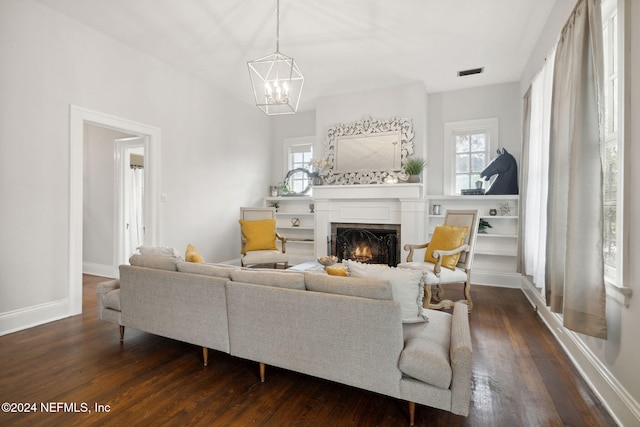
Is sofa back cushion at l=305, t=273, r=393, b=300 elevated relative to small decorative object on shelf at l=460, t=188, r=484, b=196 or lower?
lower

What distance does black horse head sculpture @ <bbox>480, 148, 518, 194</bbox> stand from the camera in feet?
15.6

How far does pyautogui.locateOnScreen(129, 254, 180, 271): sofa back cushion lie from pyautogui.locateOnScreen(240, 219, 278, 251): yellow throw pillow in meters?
2.54

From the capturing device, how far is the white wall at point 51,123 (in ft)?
9.59

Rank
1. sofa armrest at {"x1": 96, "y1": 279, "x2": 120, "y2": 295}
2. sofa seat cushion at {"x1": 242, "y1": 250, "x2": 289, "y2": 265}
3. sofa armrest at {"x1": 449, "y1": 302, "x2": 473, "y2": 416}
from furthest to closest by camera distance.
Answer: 1. sofa seat cushion at {"x1": 242, "y1": 250, "x2": 289, "y2": 265}
2. sofa armrest at {"x1": 96, "y1": 279, "x2": 120, "y2": 295}
3. sofa armrest at {"x1": 449, "y1": 302, "x2": 473, "y2": 416}

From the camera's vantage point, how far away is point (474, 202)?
5051 millimetres

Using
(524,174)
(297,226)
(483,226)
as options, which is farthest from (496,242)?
(297,226)

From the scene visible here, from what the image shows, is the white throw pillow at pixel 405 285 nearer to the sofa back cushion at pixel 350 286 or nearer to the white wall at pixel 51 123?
the sofa back cushion at pixel 350 286

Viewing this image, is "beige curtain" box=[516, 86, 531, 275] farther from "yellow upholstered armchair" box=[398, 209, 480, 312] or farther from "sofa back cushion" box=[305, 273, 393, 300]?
"sofa back cushion" box=[305, 273, 393, 300]

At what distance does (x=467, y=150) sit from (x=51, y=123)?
217 inches

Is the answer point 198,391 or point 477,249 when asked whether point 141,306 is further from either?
point 477,249

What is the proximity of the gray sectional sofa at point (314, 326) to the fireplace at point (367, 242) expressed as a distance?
9.74 feet

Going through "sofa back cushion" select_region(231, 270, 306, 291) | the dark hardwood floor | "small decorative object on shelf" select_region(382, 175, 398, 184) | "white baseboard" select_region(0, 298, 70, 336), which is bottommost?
the dark hardwood floor

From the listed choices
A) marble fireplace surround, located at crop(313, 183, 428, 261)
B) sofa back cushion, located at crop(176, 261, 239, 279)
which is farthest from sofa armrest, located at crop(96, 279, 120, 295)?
marble fireplace surround, located at crop(313, 183, 428, 261)

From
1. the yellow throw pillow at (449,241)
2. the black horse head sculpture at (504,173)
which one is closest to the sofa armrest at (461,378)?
the yellow throw pillow at (449,241)
